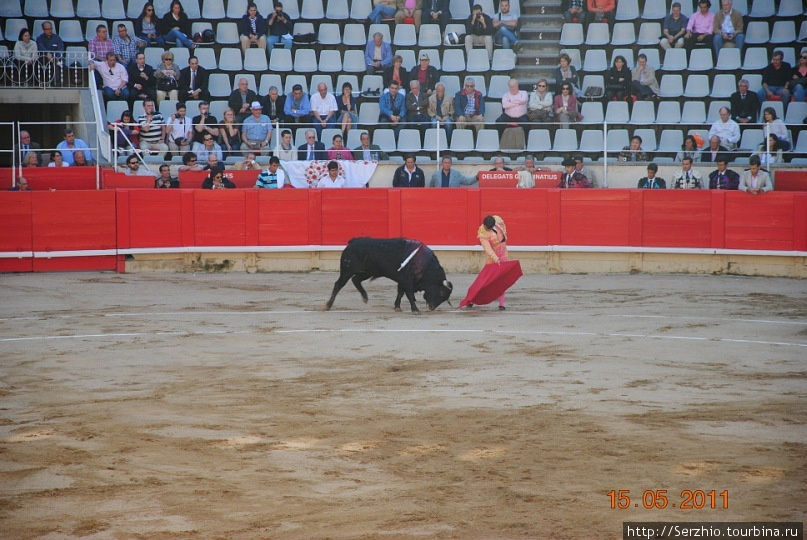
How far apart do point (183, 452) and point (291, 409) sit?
54.0 inches

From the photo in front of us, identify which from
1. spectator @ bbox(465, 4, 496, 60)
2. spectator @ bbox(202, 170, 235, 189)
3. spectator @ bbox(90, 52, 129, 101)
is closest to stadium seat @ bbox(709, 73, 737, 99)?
spectator @ bbox(465, 4, 496, 60)

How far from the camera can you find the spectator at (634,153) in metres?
19.0

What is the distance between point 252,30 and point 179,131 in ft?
11.5

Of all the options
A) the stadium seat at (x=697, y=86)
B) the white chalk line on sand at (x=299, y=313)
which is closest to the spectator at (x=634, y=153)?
the stadium seat at (x=697, y=86)

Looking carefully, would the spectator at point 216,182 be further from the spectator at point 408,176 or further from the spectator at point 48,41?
the spectator at point 48,41

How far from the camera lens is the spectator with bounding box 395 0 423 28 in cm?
2232

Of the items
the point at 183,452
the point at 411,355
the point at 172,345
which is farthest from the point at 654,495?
the point at 172,345

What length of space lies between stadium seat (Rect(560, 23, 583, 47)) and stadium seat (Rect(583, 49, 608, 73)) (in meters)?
0.48

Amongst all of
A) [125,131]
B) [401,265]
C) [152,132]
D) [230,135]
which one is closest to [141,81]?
[125,131]

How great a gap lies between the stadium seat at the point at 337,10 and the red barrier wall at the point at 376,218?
5.17m

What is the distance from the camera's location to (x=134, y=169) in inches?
757

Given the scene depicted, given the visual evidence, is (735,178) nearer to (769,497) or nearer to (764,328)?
(764,328)

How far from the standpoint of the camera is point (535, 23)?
22422 mm

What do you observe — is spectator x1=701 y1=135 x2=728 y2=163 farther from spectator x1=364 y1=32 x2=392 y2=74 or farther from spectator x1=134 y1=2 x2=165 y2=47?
spectator x1=134 y1=2 x2=165 y2=47
